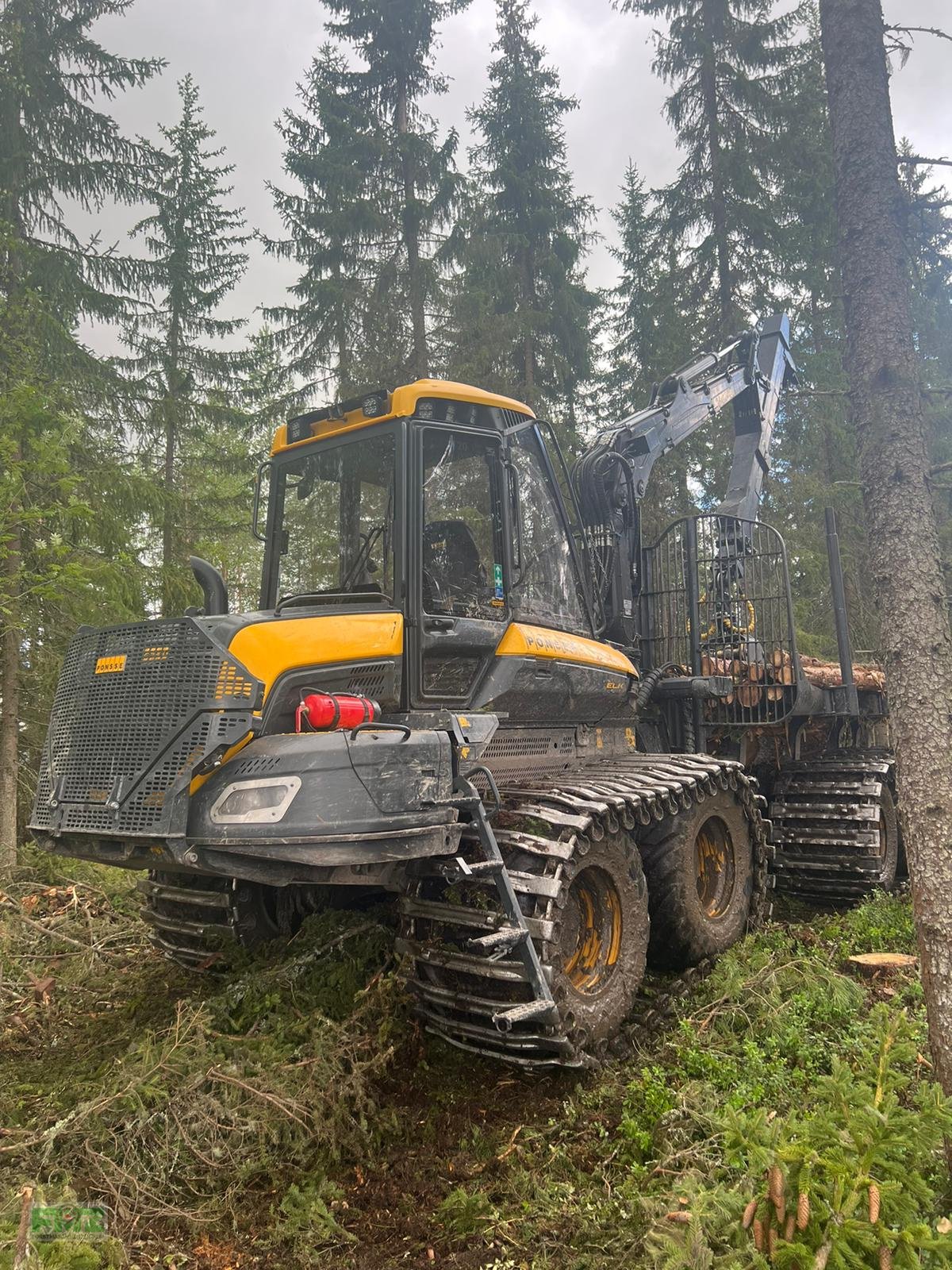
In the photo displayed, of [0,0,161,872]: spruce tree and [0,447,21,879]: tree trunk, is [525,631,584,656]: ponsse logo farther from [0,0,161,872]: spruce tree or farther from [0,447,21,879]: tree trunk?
[0,447,21,879]: tree trunk

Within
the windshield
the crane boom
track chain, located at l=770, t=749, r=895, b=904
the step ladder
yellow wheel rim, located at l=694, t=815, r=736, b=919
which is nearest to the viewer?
the step ladder

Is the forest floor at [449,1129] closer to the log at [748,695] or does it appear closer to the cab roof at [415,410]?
the log at [748,695]

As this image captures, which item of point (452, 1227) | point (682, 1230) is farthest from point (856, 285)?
point (452, 1227)

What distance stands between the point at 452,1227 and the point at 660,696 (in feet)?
14.8

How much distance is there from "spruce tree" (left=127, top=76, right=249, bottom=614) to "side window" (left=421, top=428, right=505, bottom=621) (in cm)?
926

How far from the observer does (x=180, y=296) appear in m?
15.0

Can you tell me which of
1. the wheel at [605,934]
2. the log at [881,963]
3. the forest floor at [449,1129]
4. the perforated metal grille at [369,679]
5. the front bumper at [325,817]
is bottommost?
the forest floor at [449,1129]

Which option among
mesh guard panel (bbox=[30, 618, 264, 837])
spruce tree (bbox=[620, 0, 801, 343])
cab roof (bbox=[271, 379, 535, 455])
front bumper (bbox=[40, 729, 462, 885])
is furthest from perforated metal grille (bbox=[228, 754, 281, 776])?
spruce tree (bbox=[620, 0, 801, 343])

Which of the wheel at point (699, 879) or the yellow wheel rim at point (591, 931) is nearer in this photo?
the yellow wheel rim at point (591, 931)

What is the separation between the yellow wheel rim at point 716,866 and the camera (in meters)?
5.83

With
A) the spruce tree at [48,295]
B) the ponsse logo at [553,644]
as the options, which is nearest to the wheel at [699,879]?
the ponsse logo at [553,644]

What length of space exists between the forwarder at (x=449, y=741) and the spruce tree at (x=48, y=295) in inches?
155

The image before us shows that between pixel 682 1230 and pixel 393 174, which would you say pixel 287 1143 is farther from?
pixel 393 174

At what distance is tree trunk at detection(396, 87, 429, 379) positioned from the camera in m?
16.0
